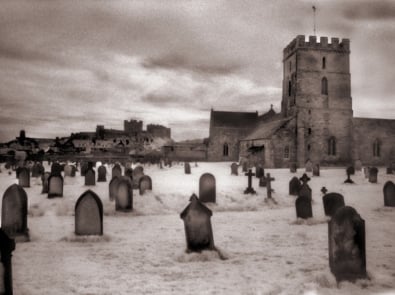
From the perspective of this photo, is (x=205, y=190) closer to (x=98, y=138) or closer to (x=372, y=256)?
(x=372, y=256)

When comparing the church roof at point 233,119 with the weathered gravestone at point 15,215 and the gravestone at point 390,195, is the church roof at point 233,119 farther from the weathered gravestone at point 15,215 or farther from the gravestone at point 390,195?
the weathered gravestone at point 15,215

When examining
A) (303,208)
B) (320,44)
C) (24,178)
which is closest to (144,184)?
(24,178)

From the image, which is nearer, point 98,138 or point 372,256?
point 372,256

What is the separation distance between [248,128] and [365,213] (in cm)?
4301

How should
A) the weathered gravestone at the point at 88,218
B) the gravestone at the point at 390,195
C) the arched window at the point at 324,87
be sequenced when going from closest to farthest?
1. the weathered gravestone at the point at 88,218
2. the gravestone at the point at 390,195
3. the arched window at the point at 324,87

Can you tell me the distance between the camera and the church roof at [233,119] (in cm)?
5312

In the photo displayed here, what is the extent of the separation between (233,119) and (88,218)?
47622 millimetres

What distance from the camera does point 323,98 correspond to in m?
35.8

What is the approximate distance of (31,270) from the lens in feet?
17.6

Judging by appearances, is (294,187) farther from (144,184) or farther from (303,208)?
(144,184)

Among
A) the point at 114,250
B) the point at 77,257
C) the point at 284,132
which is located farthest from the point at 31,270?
the point at 284,132

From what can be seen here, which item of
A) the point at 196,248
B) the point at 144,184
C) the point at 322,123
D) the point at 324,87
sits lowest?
the point at 196,248

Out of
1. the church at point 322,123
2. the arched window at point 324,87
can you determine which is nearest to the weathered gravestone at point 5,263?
the church at point 322,123

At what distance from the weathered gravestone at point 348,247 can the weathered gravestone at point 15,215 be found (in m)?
5.87
